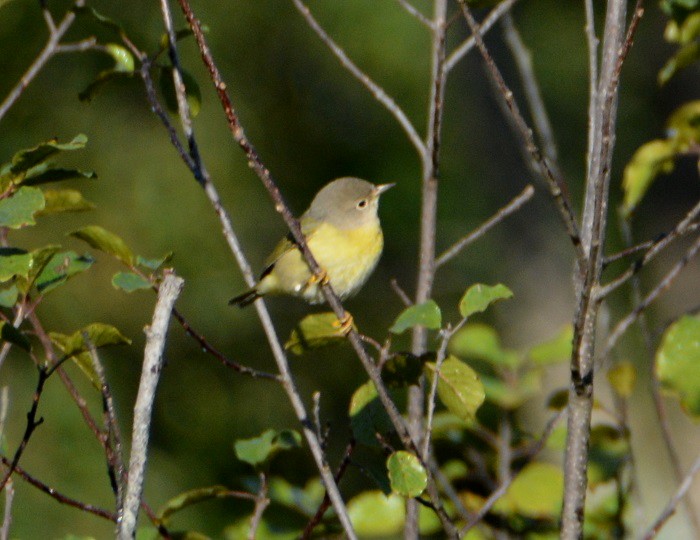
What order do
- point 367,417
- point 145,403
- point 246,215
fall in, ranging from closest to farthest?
point 145,403
point 367,417
point 246,215

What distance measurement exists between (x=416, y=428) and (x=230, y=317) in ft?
14.1

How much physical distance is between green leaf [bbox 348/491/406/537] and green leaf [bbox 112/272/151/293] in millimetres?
821

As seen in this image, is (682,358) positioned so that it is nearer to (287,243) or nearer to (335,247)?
(335,247)

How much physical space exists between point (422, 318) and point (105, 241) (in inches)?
24.8

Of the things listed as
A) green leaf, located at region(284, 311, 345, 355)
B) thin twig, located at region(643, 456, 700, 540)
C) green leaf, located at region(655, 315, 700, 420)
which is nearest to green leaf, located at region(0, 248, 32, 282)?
green leaf, located at region(284, 311, 345, 355)

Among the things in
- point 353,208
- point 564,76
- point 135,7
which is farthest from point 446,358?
point 564,76

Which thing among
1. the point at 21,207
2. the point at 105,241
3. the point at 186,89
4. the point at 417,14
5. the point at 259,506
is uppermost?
the point at 417,14

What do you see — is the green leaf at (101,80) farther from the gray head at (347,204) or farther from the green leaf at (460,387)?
the gray head at (347,204)

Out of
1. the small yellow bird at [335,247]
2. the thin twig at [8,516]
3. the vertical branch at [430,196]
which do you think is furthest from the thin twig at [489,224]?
the small yellow bird at [335,247]

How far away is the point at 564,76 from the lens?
30.5ft

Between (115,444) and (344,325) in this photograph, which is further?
(344,325)

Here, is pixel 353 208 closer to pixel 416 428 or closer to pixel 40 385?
pixel 416 428

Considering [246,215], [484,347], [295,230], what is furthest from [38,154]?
[246,215]

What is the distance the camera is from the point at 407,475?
175 cm
